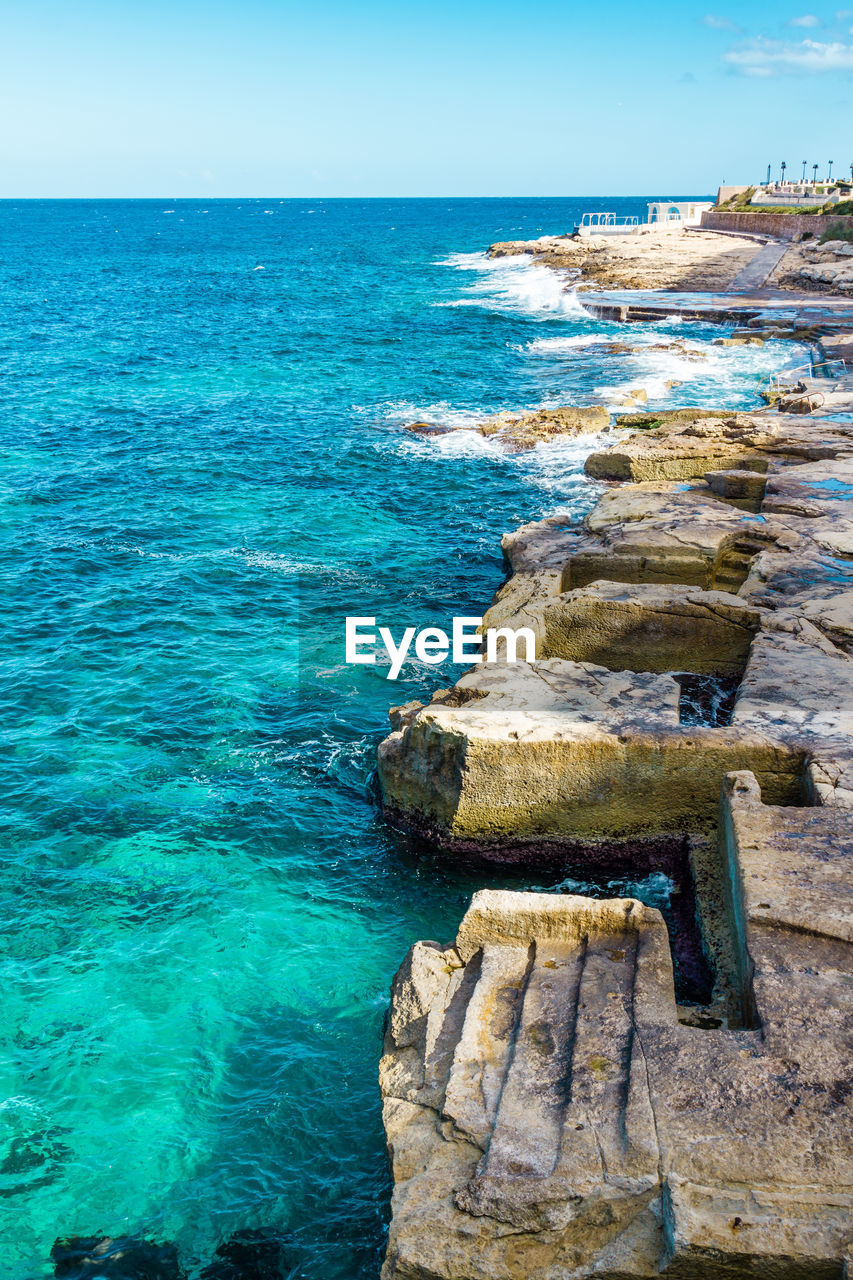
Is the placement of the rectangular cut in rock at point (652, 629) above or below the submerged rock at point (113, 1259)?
above

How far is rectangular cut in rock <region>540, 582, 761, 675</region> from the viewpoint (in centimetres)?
1288

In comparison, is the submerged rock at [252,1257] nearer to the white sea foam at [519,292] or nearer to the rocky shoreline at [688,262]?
the rocky shoreline at [688,262]

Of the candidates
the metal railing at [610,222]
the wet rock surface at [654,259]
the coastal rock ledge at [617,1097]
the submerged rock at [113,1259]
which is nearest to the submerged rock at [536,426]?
the coastal rock ledge at [617,1097]

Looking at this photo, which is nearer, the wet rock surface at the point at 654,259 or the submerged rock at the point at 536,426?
the submerged rock at the point at 536,426

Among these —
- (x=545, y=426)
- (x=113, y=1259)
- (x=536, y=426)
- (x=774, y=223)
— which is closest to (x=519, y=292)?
(x=774, y=223)

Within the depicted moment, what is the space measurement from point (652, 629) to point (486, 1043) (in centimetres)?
717

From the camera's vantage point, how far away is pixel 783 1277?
548 centimetres

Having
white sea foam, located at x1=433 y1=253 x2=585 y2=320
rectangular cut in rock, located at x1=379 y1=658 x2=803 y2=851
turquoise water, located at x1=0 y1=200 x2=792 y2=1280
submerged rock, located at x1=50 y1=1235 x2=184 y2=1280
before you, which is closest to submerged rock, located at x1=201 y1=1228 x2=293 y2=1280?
turquoise water, located at x1=0 y1=200 x2=792 y2=1280

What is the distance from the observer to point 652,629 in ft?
43.0

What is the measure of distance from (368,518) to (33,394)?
19.7 m

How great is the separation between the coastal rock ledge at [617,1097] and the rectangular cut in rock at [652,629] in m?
4.85

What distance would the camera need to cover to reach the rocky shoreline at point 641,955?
5812 millimetres

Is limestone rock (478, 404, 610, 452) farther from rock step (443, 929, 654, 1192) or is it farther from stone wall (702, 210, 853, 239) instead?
stone wall (702, 210, 853, 239)

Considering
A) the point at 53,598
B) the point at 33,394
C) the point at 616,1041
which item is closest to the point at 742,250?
the point at 33,394
